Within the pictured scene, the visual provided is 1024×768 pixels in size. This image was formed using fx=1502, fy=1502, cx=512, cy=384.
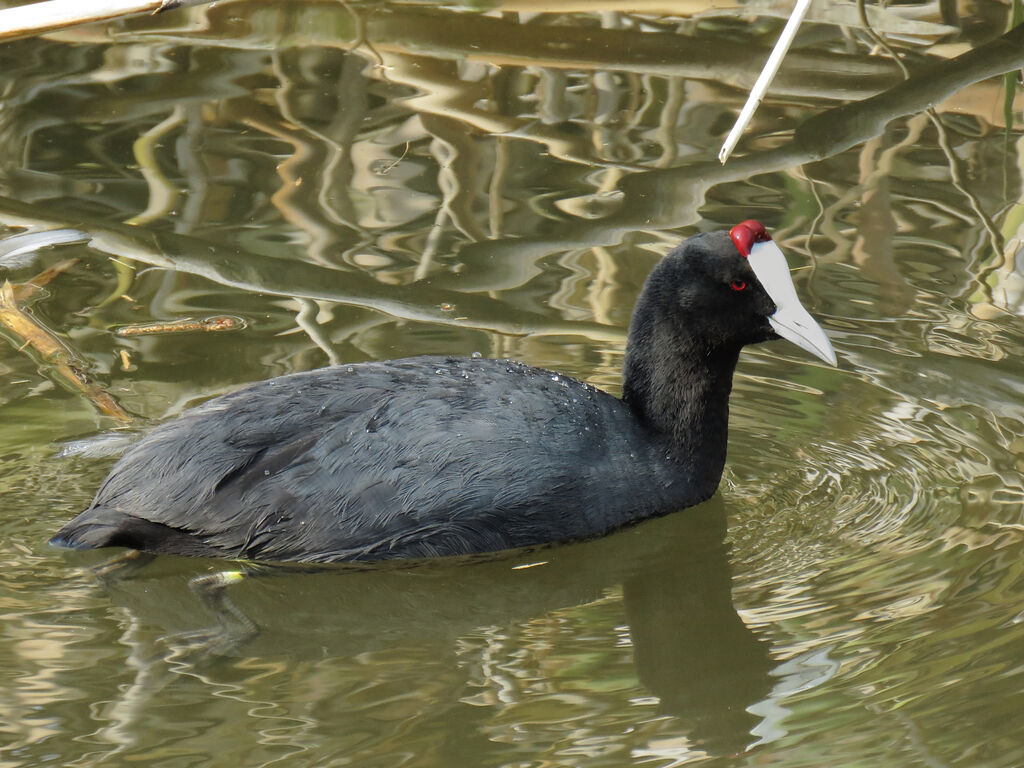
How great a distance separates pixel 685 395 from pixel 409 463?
2.77 feet

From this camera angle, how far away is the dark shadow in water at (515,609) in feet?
10.5

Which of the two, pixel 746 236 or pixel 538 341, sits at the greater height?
pixel 746 236

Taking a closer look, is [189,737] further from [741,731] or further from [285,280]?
[285,280]

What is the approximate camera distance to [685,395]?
4.01 m

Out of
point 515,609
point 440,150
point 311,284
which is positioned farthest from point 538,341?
point 440,150

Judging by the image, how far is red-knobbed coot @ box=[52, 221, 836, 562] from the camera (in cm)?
357

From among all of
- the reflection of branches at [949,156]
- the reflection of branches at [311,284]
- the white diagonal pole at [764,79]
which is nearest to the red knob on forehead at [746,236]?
the white diagonal pole at [764,79]

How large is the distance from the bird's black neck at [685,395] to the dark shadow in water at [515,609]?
0.19m

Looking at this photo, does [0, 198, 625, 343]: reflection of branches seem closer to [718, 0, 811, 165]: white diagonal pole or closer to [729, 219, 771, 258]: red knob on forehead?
[729, 219, 771, 258]: red knob on forehead

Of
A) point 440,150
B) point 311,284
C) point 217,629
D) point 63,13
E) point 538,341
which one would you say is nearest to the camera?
point 217,629

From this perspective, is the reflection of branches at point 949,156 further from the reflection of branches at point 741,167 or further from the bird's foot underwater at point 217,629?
the bird's foot underwater at point 217,629

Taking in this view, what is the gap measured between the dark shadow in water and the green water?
11 millimetres

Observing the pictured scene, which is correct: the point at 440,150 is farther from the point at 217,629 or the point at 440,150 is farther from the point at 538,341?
the point at 217,629

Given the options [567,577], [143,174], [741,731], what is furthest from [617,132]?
[741,731]
